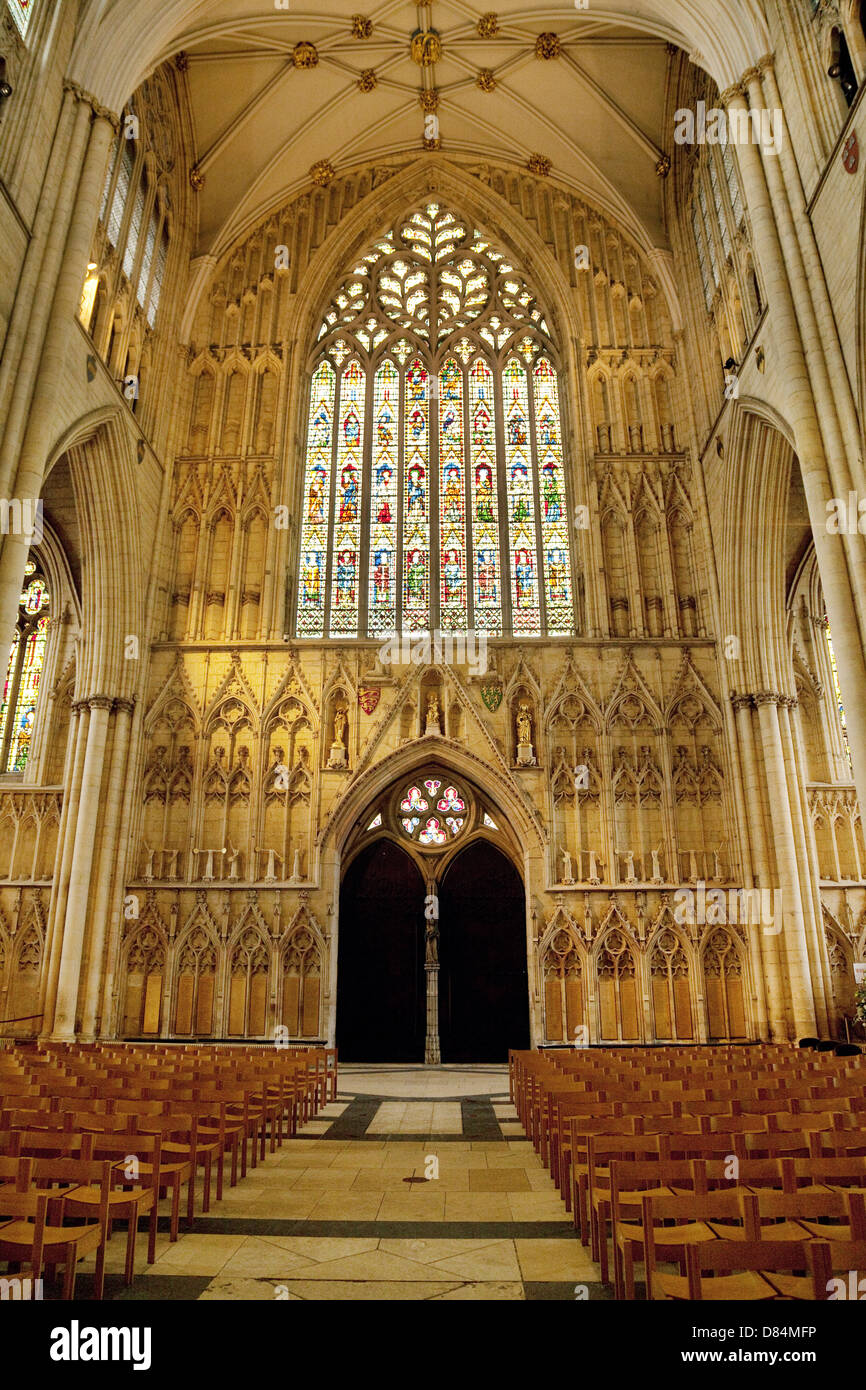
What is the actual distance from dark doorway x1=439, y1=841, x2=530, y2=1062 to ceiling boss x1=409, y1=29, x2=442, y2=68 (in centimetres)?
1612

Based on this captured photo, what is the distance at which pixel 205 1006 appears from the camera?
1408 cm

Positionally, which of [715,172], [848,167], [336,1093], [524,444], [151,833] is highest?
[715,172]

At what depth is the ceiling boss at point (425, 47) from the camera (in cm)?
1723

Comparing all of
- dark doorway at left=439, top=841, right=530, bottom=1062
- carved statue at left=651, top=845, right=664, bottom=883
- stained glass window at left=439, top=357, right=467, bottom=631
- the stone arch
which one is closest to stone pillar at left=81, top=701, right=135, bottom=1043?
dark doorway at left=439, top=841, right=530, bottom=1062

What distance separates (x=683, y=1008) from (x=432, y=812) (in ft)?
18.3

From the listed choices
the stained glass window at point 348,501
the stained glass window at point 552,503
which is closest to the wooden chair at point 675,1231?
the stained glass window at point 552,503

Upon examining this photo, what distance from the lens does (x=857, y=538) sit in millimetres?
9312

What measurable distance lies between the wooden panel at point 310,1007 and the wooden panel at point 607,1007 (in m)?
4.71

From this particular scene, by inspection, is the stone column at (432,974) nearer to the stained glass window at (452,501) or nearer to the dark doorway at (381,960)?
the dark doorway at (381,960)

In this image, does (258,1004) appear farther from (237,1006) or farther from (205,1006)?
(205,1006)

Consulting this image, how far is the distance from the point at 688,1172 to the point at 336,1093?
8.30 m
